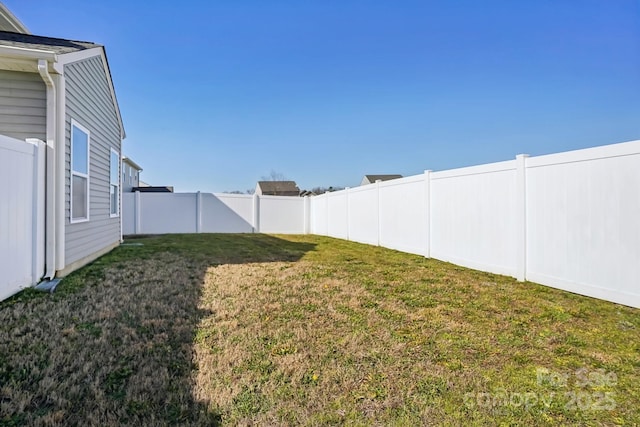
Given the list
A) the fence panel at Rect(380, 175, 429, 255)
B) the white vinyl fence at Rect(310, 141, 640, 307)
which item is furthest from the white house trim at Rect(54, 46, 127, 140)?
the fence panel at Rect(380, 175, 429, 255)

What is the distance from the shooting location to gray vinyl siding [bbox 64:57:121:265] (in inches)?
201

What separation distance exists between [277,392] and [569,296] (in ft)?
13.2

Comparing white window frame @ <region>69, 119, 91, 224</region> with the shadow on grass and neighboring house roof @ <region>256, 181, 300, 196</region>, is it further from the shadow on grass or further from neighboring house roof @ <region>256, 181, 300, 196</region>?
neighboring house roof @ <region>256, 181, 300, 196</region>

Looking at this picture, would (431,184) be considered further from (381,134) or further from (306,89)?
(381,134)

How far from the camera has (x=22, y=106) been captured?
4.52 m

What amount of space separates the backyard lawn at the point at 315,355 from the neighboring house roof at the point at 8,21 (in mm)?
6680

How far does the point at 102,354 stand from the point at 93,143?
5.31 meters

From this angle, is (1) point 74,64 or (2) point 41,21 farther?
(2) point 41,21

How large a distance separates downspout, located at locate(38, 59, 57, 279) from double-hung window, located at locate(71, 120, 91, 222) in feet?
2.31

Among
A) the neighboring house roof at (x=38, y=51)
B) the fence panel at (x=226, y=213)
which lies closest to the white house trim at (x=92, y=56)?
the neighboring house roof at (x=38, y=51)

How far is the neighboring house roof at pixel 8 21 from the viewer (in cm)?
722

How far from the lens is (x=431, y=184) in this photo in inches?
293

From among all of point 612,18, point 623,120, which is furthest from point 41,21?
point 623,120

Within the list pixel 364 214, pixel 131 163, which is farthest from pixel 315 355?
pixel 131 163
